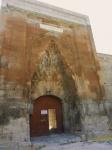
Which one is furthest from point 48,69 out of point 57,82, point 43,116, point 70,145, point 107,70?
point 107,70

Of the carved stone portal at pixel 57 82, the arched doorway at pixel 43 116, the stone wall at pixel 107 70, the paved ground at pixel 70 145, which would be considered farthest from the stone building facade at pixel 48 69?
A: the stone wall at pixel 107 70

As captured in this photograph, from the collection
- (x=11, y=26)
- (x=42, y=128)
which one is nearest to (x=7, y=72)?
(x=11, y=26)

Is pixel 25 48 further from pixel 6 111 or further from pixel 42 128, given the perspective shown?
pixel 42 128

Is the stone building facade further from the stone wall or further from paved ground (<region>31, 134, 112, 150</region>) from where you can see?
the stone wall

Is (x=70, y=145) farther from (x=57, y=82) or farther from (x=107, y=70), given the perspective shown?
(x=107, y=70)

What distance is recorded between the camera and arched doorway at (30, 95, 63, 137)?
236 inches

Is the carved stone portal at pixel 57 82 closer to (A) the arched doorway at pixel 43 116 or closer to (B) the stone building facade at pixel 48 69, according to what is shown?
(B) the stone building facade at pixel 48 69

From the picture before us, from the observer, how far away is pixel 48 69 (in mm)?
6586

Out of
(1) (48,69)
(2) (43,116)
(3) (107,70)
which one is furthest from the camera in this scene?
(3) (107,70)

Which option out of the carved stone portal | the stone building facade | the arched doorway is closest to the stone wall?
the stone building facade

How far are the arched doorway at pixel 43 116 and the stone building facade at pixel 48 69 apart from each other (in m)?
0.26

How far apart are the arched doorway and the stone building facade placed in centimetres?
26

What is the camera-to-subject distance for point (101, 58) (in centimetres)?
920

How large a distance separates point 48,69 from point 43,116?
2.31 metres
